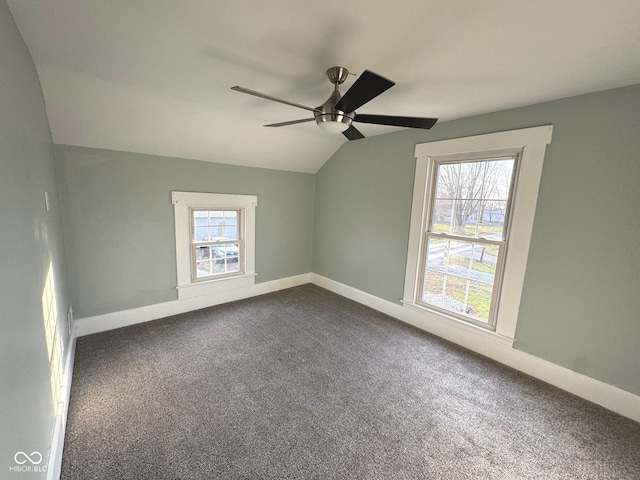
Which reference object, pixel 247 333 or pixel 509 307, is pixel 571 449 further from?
pixel 247 333

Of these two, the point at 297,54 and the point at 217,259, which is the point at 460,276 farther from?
the point at 217,259

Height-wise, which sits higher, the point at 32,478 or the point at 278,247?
the point at 278,247

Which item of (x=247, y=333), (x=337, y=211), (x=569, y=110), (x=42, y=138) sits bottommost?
(x=247, y=333)

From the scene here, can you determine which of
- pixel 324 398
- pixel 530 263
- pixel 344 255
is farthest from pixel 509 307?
pixel 344 255

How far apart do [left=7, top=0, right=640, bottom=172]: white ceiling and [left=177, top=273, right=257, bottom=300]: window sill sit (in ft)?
5.95

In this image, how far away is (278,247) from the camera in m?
4.30

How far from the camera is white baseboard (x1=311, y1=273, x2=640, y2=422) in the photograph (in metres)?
1.99

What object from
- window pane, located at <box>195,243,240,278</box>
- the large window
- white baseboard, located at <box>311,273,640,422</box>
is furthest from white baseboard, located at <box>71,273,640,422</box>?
window pane, located at <box>195,243,240,278</box>

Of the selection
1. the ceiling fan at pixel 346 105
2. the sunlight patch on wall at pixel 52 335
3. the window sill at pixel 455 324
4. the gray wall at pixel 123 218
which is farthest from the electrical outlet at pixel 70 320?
the window sill at pixel 455 324

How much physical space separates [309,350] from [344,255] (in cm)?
179

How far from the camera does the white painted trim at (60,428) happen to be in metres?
1.32

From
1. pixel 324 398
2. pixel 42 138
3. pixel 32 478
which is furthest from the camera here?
pixel 324 398

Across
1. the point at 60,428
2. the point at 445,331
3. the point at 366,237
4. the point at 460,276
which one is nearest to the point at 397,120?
the point at 460,276

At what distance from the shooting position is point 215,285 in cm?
362
